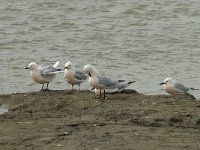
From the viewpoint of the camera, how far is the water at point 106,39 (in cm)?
1513

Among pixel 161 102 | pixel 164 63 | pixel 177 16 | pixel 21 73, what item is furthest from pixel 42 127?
pixel 177 16

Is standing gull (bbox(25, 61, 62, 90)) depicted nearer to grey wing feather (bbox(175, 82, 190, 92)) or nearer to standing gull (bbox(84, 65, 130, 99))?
standing gull (bbox(84, 65, 130, 99))

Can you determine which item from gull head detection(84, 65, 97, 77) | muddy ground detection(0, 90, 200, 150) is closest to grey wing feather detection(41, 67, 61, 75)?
muddy ground detection(0, 90, 200, 150)

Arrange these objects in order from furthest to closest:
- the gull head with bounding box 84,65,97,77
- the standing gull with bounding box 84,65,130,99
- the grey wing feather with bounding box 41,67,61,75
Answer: the grey wing feather with bounding box 41,67,61,75 < the gull head with bounding box 84,65,97,77 < the standing gull with bounding box 84,65,130,99

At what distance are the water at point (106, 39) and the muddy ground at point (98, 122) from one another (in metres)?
2.24

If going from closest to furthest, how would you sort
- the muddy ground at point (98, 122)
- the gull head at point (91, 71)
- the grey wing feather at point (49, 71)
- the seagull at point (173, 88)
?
the muddy ground at point (98, 122) < the gull head at point (91, 71) < the seagull at point (173, 88) < the grey wing feather at point (49, 71)

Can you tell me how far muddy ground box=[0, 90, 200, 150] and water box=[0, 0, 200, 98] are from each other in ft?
7.36

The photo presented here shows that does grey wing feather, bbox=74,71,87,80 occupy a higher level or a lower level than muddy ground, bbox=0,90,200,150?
higher

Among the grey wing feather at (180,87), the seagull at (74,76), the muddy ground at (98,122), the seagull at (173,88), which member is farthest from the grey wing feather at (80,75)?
the grey wing feather at (180,87)

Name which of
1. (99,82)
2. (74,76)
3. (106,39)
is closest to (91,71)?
(99,82)

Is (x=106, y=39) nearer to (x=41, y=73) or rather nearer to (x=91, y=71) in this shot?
(x=41, y=73)

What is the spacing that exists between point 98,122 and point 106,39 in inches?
380

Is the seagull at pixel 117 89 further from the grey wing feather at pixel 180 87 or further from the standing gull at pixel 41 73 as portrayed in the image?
the standing gull at pixel 41 73

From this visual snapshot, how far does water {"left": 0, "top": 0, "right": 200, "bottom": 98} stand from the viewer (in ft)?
49.6
